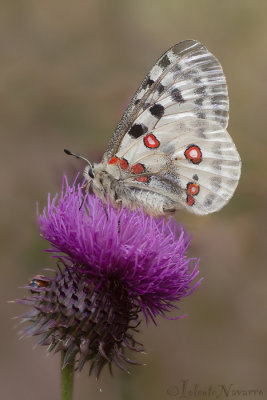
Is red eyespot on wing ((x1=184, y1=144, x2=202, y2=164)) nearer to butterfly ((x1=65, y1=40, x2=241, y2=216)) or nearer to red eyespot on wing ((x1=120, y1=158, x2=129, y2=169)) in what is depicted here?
butterfly ((x1=65, y1=40, x2=241, y2=216))

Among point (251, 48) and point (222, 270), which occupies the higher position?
point (251, 48)

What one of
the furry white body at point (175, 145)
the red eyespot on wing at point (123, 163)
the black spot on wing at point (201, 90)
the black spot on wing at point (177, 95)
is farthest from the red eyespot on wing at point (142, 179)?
the black spot on wing at point (201, 90)

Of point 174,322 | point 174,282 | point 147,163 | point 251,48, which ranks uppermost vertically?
point 251,48

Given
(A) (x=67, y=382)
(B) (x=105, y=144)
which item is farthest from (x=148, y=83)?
(A) (x=67, y=382)

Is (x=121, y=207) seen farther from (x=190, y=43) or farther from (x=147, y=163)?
(x=190, y=43)

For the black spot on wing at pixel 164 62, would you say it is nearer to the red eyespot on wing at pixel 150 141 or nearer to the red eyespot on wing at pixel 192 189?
the red eyespot on wing at pixel 150 141

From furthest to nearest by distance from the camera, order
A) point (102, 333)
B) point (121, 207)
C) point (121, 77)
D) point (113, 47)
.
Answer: point (113, 47)
point (121, 77)
point (121, 207)
point (102, 333)

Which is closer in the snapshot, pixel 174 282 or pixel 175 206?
pixel 174 282

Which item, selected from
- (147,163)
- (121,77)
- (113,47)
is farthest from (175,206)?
(113,47)

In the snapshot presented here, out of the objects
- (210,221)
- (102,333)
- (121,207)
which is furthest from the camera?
(210,221)
